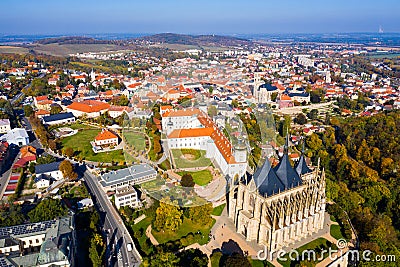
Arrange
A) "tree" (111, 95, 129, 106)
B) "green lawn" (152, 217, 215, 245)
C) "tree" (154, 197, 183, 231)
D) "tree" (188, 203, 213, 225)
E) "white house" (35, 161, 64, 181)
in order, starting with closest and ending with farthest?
1. "green lawn" (152, 217, 215, 245)
2. "tree" (154, 197, 183, 231)
3. "tree" (188, 203, 213, 225)
4. "white house" (35, 161, 64, 181)
5. "tree" (111, 95, 129, 106)

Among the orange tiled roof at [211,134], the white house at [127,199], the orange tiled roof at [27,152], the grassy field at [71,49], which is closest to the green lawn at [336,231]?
the orange tiled roof at [211,134]

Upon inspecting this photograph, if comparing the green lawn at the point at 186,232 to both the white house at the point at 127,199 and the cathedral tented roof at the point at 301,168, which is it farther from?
the cathedral tented roof at the point at 301,168

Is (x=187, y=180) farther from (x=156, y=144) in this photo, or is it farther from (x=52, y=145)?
(x=52, y=145)

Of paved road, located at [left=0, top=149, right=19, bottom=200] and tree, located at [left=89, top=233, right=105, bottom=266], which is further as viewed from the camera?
paved road, located at [left=0, top=149, right=19, bottom=200]

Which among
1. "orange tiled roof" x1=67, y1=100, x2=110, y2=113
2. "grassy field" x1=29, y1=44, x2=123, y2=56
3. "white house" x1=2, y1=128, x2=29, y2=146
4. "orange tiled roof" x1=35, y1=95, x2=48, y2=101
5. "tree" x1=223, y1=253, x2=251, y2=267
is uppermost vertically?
"grassy field" x1=29, y1=44, x2=123, y2=56

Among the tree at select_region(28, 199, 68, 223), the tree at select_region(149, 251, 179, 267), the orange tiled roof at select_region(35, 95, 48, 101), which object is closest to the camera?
the tree at select_region(149, 251, 179, 267)

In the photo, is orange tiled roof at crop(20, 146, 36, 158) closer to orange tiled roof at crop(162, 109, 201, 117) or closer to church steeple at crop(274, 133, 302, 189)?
orange tiled roof at crop(162, 109, 201, 117)

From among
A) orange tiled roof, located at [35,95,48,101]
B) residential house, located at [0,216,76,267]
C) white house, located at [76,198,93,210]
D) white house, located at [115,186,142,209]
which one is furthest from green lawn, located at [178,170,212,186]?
orange tiled roof, located at [35,95,48,101]
